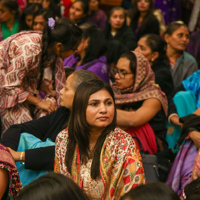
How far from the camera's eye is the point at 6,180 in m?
2.01

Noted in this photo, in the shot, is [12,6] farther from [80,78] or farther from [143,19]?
[80,78]

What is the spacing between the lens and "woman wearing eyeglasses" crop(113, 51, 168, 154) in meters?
3.16

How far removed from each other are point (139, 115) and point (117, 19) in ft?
8.65

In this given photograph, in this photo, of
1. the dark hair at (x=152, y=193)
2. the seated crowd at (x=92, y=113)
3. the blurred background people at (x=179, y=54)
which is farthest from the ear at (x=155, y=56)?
the dark hair at (x=152, y=193)

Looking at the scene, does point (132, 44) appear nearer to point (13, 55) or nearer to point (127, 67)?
point (127, 67)

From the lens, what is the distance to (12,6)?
5.35 metres

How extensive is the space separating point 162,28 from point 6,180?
410 centimetres

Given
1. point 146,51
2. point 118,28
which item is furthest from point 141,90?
point 118,28

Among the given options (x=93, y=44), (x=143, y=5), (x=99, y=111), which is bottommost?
(x=99, y=111)

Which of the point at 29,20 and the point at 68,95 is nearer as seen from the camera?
the point at 68,95

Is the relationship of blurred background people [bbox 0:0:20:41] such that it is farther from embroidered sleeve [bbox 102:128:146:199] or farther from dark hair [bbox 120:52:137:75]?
embroidered sleeve [bbox 102:128:146:199]

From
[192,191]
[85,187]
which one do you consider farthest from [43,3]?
[192,191]

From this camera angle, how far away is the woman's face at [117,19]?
5492 mm

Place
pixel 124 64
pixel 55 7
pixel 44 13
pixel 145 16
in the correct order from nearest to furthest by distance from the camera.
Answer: pixel 124 64 < pixel 44 13 < pixel 145 16 < pixel 55 7
